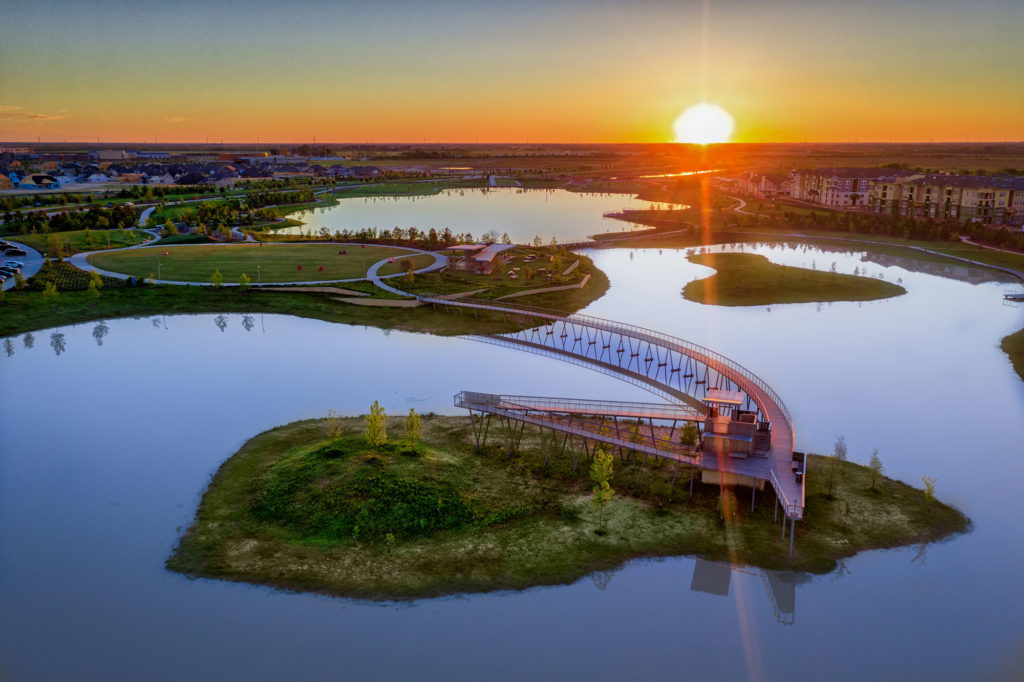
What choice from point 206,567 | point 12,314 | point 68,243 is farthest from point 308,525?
point 68,243

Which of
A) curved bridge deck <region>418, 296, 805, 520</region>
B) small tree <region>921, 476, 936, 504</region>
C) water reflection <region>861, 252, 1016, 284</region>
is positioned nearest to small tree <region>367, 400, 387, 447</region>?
curved bridge deck <region>418, 296, 805, 520</region>

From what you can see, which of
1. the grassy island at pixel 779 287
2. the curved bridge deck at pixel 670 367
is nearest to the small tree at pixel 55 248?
the curved bridge deck at pixel 670 367

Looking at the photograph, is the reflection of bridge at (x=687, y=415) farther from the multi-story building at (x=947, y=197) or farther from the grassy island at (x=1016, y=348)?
the multi-story building at (x=947, y=197)

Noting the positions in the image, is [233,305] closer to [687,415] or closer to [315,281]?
[315,281]

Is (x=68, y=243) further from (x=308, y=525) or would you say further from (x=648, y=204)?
(x=648, y=204)

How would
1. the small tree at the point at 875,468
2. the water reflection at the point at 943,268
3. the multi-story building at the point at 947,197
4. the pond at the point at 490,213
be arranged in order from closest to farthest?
the small tree at the point at 875,468 → the water reflection at the point at 943,268 → the multi-story building at the point at 947,197 → the pond at the point at 490,213

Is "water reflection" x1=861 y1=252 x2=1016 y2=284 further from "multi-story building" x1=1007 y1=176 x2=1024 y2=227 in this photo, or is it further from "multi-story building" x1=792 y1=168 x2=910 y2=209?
"multi-story building" x1=792 y1=168 x2=910 y2=209
